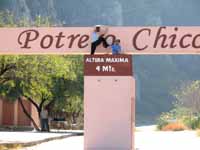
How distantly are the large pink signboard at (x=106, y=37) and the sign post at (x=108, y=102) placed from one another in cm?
89

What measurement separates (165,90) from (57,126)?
286 ft

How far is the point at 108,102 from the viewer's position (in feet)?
72.0

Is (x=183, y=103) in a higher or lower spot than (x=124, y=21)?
lower

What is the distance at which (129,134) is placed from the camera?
71.5 ft

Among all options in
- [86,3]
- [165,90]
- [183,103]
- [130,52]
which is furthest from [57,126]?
[165,90]

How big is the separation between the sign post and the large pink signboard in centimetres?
89

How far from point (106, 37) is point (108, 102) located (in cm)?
237

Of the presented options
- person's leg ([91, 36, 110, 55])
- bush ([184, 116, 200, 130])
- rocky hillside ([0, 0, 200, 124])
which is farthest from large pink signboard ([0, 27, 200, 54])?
rocky hillside ([0, 0, 200, 124])

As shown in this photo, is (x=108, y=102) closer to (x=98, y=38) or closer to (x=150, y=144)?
(x=98, y=38)

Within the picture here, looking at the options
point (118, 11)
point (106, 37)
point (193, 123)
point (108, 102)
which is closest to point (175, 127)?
point (193, 123)

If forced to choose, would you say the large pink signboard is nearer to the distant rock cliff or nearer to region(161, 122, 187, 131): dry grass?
region(161, 122, 187, 131): dry grass

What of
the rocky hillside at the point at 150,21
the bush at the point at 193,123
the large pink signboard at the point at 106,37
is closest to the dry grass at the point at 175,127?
the bush at the point at 193,123

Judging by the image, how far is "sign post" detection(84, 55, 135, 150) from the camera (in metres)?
21.8

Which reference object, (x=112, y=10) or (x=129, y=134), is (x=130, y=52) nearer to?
(x=129, y=134)
